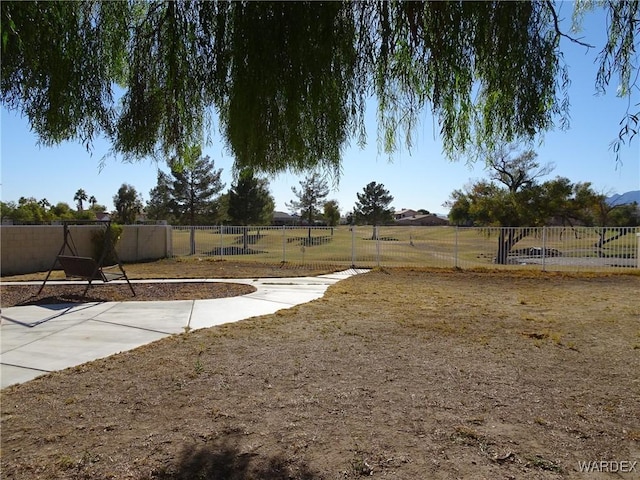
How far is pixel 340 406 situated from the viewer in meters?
3.81

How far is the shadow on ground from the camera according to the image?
2.74m

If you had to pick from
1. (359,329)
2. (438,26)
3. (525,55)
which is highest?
(438,26)

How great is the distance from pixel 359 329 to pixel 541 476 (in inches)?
160

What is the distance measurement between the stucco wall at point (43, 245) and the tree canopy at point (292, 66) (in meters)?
11.9

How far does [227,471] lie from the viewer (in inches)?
110

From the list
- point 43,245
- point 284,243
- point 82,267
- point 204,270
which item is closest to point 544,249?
point 284,243

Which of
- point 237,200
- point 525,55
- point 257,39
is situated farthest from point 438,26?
point 237,200

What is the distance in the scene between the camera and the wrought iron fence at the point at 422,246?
15984 millimetres

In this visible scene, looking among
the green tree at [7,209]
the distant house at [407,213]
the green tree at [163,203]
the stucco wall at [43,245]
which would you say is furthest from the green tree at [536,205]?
Result: the distant house at [407,213]

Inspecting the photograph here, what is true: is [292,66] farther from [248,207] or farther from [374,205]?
[374,205]

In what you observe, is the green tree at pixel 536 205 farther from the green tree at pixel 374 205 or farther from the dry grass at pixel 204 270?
the green tree at pixel 374 205

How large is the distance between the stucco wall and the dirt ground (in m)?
10.5

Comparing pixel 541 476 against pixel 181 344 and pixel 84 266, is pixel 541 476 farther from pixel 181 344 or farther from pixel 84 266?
pixel 84 266

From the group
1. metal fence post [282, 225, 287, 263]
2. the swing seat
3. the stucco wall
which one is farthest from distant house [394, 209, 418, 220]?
the swing seat
